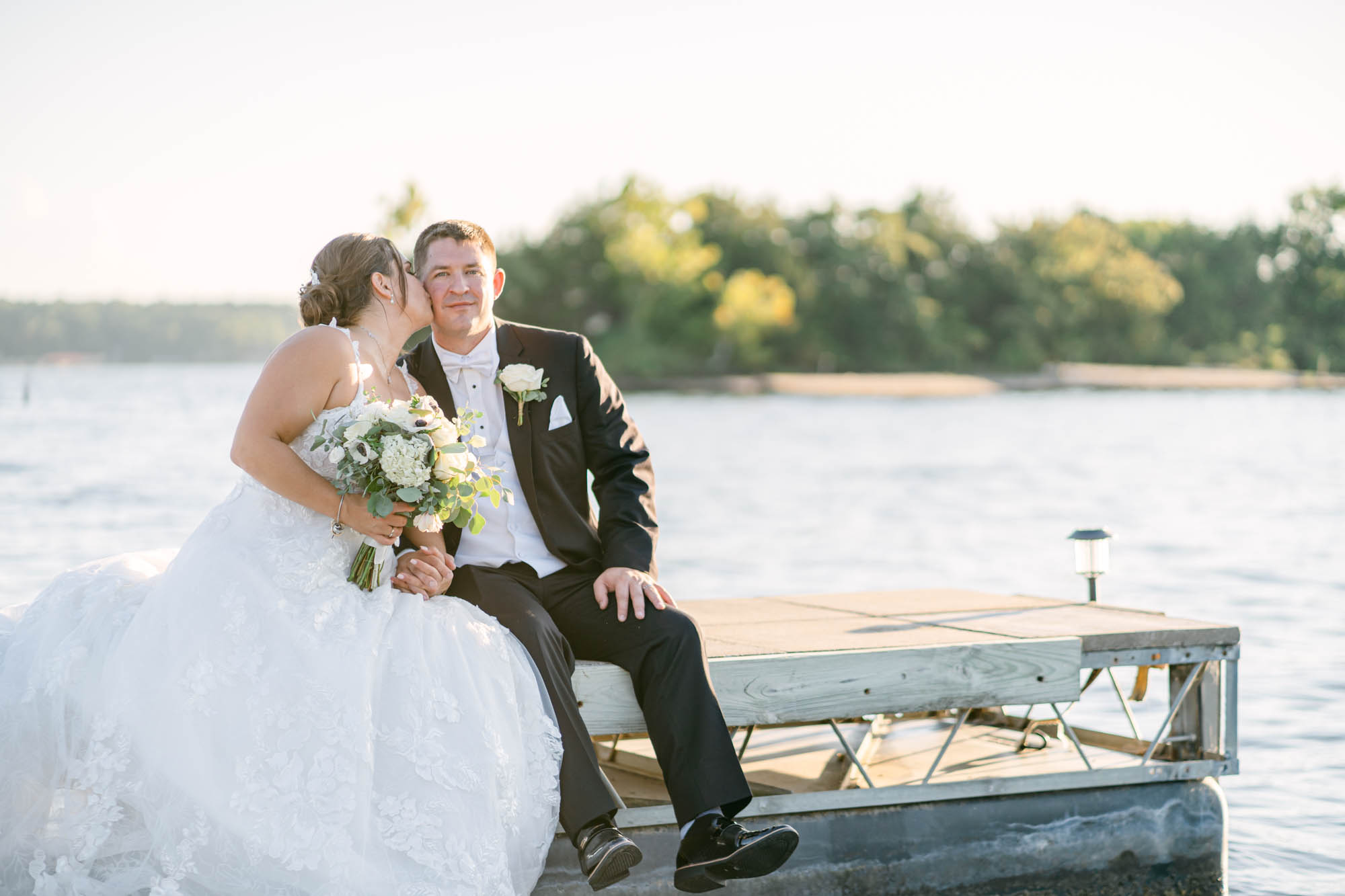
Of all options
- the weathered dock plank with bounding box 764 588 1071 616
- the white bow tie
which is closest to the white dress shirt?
the white bow tie

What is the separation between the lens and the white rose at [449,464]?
3.75 metres

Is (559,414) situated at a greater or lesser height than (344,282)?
lesser

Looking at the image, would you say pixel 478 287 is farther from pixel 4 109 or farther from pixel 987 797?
pixel 4 109

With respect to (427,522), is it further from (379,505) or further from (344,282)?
(344,282)

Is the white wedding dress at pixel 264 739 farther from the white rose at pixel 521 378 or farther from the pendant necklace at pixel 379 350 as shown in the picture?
the white rose at pixel 521 378

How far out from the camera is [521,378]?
4359mm

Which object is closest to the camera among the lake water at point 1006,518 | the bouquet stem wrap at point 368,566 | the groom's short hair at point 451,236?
the bouquet stem wrap at point 368,566

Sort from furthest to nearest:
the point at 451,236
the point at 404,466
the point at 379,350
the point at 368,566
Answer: the point at 451,236 < the point at 379,350 < the point at 368,566 < the point at 404,466

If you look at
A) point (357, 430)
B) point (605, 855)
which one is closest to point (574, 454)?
point (357, 430)

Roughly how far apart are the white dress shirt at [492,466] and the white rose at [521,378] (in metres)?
0.12

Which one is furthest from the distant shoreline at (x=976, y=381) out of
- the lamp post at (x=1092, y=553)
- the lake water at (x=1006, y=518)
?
the lamp post at (x=1092, y=553)

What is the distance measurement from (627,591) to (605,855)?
80 centimetres

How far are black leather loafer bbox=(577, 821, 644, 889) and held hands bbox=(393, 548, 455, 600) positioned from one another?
2.60 ft

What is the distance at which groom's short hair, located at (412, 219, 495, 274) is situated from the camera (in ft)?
14.2
